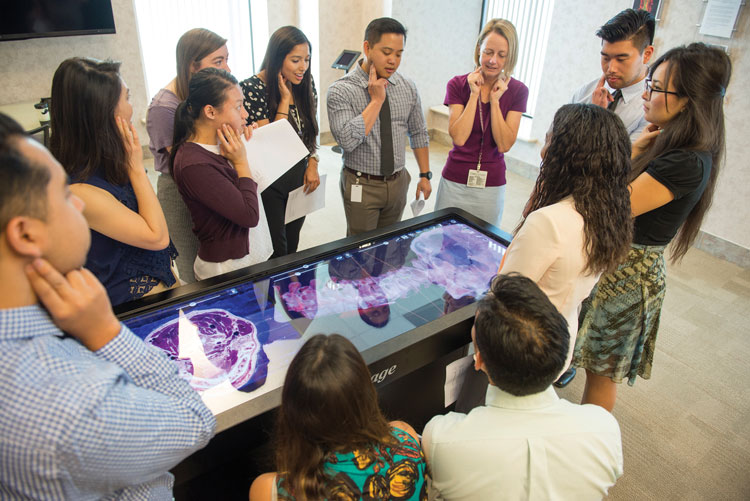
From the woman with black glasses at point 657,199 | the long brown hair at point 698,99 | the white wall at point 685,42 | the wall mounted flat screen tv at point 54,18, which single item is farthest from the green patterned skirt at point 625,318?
the wall mounted flat screen tv at point 54,18

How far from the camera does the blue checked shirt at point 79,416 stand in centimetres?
65

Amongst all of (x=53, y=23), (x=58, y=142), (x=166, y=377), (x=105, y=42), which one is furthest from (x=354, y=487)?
(x=105, y=42)

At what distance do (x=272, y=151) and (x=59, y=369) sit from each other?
4.96 feet

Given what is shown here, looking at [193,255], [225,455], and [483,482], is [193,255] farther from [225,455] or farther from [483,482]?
[483,482]

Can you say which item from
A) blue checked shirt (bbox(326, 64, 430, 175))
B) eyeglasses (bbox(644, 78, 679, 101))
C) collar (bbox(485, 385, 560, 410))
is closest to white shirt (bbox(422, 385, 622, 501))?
collar (bbox(485, 385, 560, 410))

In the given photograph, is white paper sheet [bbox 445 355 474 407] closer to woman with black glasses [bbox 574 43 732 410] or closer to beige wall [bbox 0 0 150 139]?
woman with black glasses [bbox 574 43 732 410]

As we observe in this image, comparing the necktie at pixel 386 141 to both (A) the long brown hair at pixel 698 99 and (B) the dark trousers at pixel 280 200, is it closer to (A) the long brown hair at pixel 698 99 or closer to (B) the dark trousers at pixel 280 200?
(B) the dark trousers at pixel 280 200

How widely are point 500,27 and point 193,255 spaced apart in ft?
6.17

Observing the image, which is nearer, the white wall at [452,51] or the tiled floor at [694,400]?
the tiled floor at [694,400]

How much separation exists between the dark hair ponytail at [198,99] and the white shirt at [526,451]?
49.3 inches

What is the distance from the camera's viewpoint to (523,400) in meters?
1.02

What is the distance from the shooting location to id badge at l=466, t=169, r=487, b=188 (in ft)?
8.17

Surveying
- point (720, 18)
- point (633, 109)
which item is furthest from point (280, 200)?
point (720, 18)

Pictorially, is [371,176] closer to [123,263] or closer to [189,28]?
[123,263]
